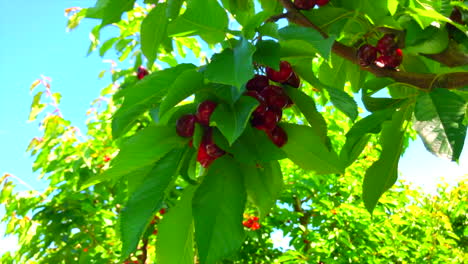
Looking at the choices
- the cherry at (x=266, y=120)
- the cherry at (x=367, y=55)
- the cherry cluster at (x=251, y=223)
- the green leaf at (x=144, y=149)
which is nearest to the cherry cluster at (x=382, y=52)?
the cherry at (x=367, y=55)

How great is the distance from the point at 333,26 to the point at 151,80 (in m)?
0.46

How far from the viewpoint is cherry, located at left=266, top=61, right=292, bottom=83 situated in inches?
29.6

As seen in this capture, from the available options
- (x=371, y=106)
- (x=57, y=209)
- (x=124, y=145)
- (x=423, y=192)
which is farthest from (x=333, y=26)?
(x=423, y=192)

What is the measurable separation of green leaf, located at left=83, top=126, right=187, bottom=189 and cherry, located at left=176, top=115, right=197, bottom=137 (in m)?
0.02

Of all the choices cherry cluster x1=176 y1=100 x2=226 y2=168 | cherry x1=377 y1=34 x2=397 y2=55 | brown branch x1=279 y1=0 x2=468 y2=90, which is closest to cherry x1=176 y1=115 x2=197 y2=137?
cherry cluster x1=176 y1=100 x2=226 y2=168

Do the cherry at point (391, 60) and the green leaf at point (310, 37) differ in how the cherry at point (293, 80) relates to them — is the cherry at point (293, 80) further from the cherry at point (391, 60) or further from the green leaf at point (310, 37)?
the cherry at point (391, 60)

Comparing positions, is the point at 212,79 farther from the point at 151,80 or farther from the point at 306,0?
the point at 306,0

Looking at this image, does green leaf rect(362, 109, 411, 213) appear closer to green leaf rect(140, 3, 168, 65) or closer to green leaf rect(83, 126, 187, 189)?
green leaf rect(83, 126, 187, 189)

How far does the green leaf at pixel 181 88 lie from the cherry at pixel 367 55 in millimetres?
432

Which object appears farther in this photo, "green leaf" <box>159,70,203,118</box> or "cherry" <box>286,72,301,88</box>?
"cherry" <box>286,72,301,88</box>

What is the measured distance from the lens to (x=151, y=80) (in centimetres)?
70

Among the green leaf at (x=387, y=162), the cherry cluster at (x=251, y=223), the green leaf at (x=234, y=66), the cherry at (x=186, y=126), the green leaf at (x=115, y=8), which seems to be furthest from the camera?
the cherry cluster at (x=251, y=223)

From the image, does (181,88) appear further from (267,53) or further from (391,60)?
(391,60)

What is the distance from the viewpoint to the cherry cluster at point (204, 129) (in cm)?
67
